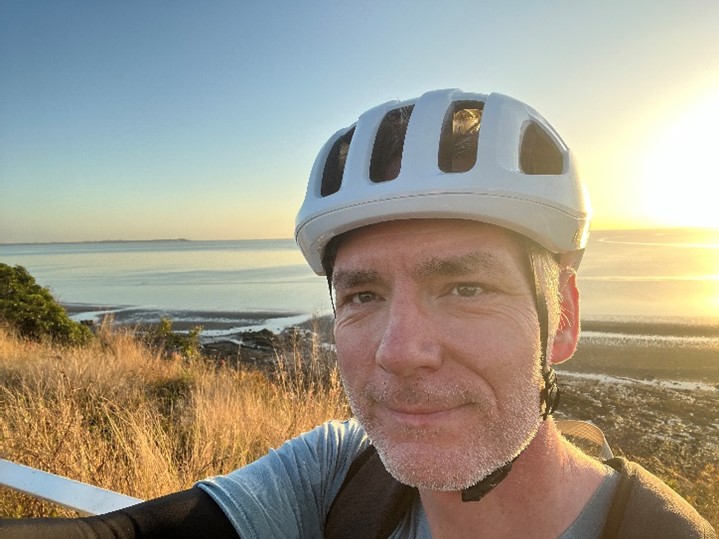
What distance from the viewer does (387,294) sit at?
1769 mm

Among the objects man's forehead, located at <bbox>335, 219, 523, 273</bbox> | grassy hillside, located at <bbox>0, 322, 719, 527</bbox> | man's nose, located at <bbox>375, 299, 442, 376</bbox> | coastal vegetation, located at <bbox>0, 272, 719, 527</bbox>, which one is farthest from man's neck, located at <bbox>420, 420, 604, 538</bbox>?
grassy hillside, located at <bbox>0, 322, 719, 527</bbox>

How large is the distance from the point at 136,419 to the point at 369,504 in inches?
197

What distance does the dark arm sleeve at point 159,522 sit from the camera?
179 centimetres

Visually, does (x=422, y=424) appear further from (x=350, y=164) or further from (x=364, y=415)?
(x=350, y=164)

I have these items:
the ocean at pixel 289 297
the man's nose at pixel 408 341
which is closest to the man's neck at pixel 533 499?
the man's nose at pixel 408 341

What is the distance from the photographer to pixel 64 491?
2.47 m

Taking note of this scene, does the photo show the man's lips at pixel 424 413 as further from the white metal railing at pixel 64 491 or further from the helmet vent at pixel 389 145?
the white metal railing at pixel 64 491

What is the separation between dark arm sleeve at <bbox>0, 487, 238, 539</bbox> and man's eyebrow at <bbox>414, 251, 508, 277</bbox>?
3.83ft

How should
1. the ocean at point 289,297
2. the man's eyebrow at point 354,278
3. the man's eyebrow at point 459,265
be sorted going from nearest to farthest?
the man's eyebrow at point 459,265 → the man's eyebrow at point 354,278 → the ocean at point 289,297

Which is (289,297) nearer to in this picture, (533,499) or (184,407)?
(184,407)

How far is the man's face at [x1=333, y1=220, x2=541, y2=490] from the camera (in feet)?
5.28

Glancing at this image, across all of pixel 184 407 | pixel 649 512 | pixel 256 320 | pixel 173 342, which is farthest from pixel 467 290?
pixel 256 320

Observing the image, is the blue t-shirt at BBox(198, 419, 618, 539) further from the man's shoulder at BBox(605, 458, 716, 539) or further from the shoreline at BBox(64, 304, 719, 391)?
the shoreline at BBox(64, 304, 719, 391)

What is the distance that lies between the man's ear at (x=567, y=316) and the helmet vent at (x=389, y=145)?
0.73 m
